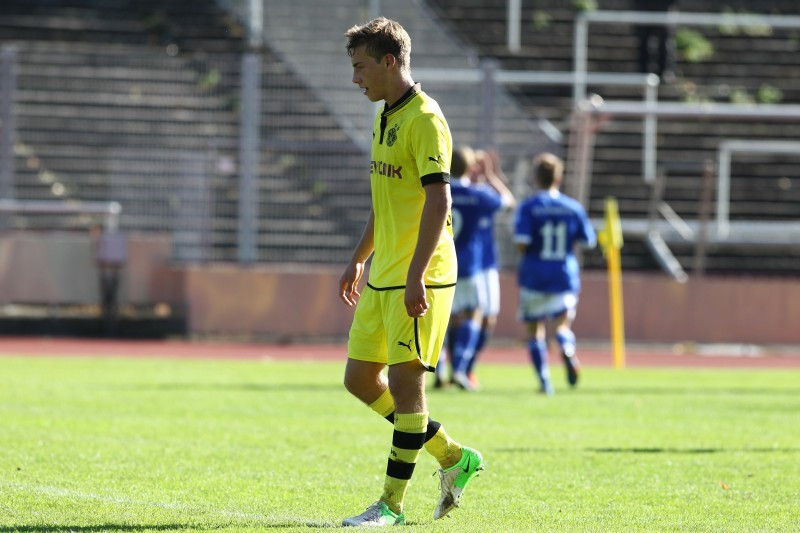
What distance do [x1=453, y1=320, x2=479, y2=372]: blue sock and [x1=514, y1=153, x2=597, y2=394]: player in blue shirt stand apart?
49 cm

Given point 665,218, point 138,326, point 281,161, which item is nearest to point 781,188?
point 665,218

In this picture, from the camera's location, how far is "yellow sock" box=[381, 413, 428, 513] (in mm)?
6250

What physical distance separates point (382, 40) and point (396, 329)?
124cm

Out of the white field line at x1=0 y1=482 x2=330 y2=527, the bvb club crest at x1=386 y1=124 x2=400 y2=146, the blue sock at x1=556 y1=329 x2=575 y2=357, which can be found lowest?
the blue sock at x1=556 y1=329 x2=575 y2=357

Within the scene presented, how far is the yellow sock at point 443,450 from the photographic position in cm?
654

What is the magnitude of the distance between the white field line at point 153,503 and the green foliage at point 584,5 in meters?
24.2

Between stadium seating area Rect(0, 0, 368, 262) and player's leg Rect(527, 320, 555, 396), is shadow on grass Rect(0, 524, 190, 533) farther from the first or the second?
stadium seating area Rect(0, 0, 368, 262)

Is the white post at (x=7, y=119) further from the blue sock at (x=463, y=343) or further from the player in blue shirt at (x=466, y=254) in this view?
the blue sock at (x=463, y=343)

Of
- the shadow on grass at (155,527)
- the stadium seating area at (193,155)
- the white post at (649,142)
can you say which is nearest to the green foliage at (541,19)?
the white post at (649,142)

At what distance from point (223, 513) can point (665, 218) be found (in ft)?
64.7

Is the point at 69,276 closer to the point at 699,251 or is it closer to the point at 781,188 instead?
the point at 699,251

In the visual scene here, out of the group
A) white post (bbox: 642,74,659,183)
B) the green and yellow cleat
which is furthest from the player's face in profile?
white post (bbox: 642,74,659,183)

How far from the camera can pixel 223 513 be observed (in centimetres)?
645

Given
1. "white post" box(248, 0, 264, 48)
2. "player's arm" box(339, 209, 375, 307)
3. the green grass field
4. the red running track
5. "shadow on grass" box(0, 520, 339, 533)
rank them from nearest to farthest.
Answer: "shadow on grass" box(0, 520, 339, 533) → the green grass field → "player's arm" box(339, 209, 375, 307) → the red running track → "white post" box(248, 0, 264, 48)
